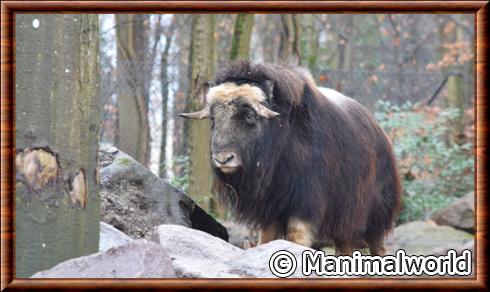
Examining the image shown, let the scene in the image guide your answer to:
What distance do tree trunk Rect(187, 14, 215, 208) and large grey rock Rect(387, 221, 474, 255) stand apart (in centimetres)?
214

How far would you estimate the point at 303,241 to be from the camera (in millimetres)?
5355

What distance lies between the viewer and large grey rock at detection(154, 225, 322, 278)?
364cm

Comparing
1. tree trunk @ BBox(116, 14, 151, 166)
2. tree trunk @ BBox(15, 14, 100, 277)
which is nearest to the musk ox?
tree trunk @ BBox(15, 14, 100, 277)

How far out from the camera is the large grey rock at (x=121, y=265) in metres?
3.33

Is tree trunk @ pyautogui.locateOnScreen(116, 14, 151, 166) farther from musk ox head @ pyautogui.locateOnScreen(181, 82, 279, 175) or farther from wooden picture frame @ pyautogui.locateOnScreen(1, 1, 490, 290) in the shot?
wooden picture frame @ pyautogui.locateOnScreen(1, 1, 490, 290)

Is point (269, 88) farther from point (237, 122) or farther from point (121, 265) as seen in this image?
point (121, 265)

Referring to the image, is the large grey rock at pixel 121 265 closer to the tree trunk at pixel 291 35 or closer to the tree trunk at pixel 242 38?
the tree trunk at pixel 242 38

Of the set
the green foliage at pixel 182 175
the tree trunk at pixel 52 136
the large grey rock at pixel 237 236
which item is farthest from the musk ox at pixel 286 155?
the green foliage at pixel 182 175

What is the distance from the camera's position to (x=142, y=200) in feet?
17.6

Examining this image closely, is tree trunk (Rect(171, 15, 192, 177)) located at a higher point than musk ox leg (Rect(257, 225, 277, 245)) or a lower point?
higher

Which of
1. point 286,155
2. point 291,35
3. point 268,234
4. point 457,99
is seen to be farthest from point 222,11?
point 457,99

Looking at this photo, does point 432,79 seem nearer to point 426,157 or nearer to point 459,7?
point 426,157

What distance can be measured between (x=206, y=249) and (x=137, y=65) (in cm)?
602

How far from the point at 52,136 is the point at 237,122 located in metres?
1.91
